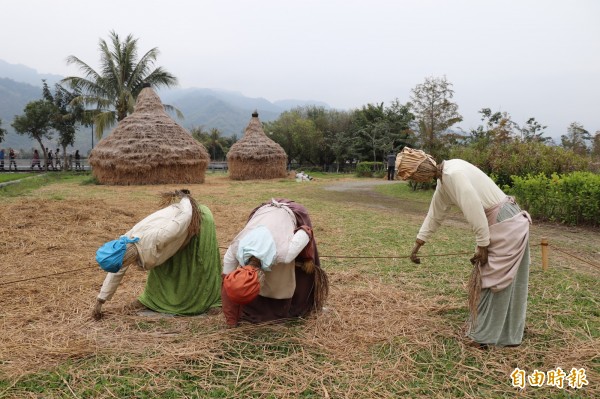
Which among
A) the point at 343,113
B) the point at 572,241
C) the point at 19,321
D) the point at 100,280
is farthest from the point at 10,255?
the point at 343,113

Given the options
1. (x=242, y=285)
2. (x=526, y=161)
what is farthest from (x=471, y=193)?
(x=526, y=161)

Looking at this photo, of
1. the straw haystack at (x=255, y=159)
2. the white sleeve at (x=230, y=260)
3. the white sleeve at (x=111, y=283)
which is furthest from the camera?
the straw haystack at (x=255, y=159)

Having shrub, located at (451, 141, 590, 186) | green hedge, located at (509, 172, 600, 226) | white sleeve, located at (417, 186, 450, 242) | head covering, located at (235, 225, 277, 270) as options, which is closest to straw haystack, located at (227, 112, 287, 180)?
shrub, located at (451, 141, 590, 186)

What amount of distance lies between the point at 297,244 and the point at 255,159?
67.7 ft

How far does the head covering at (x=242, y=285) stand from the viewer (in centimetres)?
277

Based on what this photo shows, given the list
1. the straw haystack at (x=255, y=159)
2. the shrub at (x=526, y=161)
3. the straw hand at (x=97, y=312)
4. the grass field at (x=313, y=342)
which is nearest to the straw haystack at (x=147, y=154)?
the straw haystack at (x=255, y=159)

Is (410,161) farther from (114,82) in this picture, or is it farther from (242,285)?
(114,82)

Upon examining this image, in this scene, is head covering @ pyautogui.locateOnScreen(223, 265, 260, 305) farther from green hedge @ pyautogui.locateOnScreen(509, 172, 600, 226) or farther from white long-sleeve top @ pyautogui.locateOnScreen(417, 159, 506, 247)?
green hedge @ pyautogui.locateOnScreen(509, 172, 600, 226)

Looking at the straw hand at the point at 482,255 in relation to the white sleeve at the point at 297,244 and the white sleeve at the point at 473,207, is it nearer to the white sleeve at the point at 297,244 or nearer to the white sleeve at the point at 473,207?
the white sleeve at the point at 473,207

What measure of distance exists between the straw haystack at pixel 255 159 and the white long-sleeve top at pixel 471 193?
2062 centimetres

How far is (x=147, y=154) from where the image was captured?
1852 centimetres

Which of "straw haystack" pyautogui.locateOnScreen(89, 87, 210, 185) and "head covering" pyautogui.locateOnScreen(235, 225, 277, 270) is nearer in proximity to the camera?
Answer: "head covering" pyautogui.locateOnScreen(235, 225, 277, 270)

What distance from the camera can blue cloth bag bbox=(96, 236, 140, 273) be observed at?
10.3 ft

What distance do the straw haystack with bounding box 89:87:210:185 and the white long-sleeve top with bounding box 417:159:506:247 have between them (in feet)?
56.6
